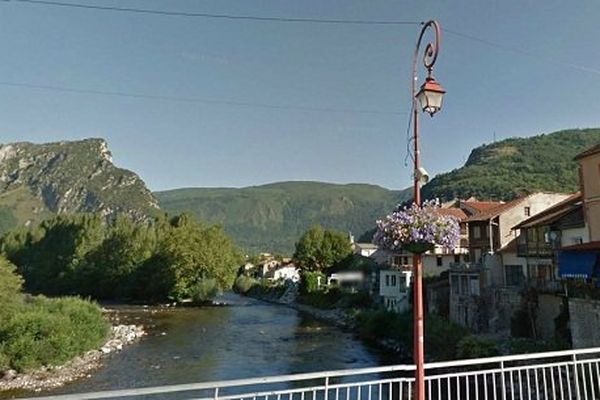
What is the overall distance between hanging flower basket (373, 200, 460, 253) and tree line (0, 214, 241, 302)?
2503 inches

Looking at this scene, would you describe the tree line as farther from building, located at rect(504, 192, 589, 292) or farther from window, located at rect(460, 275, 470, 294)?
building, located at rect(504, 192, 589, 292)

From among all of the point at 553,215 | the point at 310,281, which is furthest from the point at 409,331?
the point at 310,281

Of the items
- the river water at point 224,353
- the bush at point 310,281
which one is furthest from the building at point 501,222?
the bush at point 310,281

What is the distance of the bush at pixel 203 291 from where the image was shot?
66.9 meters

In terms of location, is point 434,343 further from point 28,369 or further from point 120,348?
point 28,369

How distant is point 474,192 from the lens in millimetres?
105625

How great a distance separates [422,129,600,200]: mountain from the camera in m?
95.4

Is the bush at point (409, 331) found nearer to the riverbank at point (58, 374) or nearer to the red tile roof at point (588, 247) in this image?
the red tile roof at point (588, 247)

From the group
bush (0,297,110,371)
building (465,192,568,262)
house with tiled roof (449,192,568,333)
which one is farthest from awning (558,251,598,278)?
bush (0,297,110,371)

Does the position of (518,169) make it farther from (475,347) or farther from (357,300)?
(475,347)

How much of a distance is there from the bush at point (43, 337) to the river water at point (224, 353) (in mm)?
2217

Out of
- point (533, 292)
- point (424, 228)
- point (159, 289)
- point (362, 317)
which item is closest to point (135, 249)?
point (159, 289)

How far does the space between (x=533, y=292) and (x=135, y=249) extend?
65456mm

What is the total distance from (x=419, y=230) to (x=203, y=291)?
63.9m
